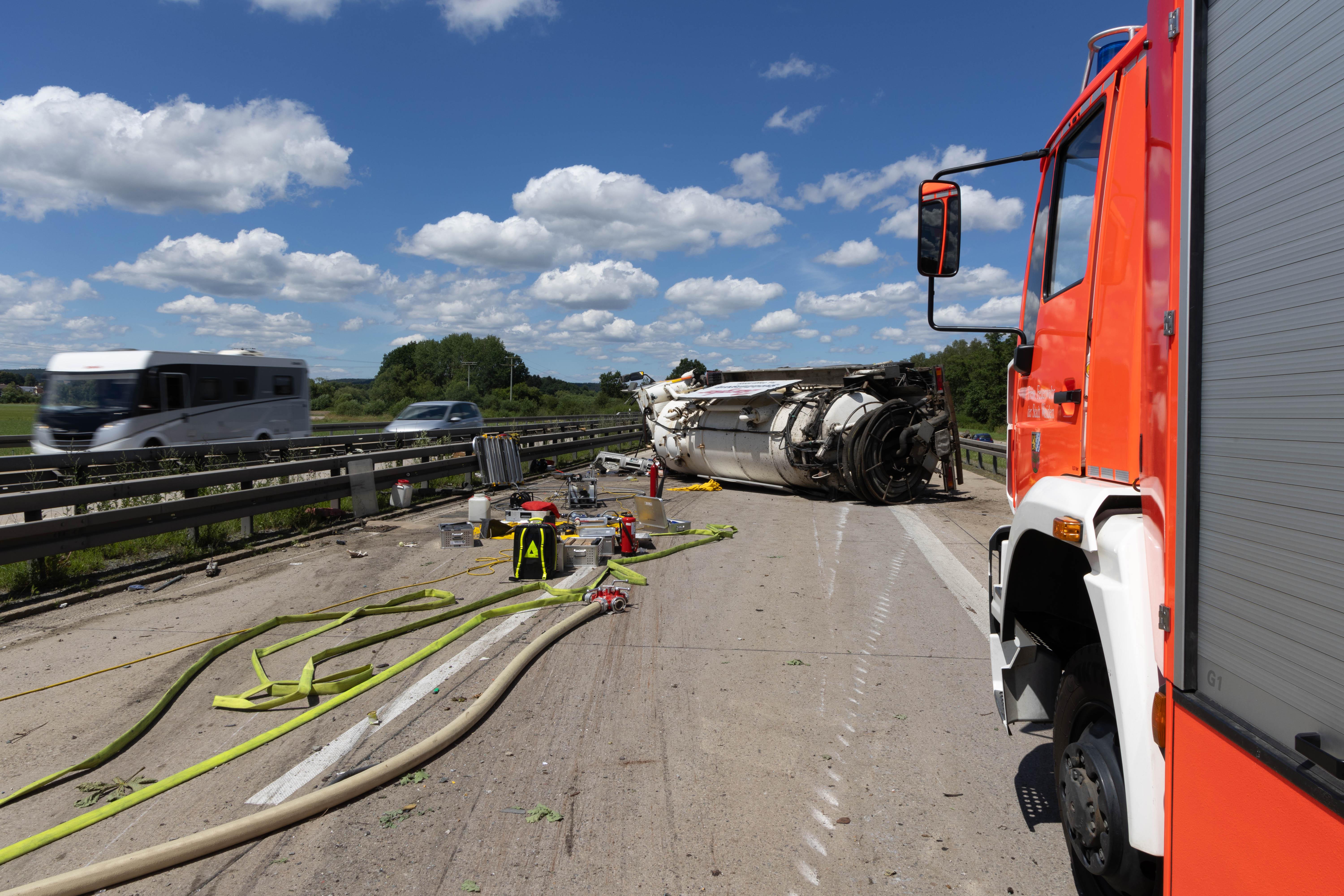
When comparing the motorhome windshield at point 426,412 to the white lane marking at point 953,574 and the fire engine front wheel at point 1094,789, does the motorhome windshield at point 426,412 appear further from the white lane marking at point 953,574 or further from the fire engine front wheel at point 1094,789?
the fire engine front wheel at point 1094,789

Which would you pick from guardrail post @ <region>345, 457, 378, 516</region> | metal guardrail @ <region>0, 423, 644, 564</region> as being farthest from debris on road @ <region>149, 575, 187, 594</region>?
guardrail post @ <region>345, 457, 378, 516</region>

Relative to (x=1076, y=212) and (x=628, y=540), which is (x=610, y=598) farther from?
(x=1076, y=212)

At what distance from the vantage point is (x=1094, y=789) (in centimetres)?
243

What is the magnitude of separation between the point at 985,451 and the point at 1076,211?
17.5m

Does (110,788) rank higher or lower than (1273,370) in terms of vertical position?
lower

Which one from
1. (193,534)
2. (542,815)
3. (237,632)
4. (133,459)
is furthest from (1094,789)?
(133,459)

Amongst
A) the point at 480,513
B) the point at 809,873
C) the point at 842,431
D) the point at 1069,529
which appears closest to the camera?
the point at 1069,529

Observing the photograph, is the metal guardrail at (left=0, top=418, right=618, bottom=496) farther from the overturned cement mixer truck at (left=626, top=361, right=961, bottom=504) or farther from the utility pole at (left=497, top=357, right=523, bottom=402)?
the utility pole at (left=497, top=357, right=523, bottom=402)

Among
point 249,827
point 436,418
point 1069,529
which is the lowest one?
point 249,827

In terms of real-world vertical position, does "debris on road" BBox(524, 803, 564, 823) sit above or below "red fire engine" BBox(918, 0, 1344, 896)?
below

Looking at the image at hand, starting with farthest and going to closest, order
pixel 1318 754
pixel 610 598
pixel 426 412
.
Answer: pixel 426 412 < pixel 610 598 < pixel 1318 754

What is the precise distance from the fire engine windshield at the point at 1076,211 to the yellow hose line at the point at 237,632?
5679 mm

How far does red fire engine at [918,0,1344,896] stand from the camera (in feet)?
4.74

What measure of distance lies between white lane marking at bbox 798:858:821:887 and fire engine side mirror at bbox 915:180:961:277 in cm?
253
